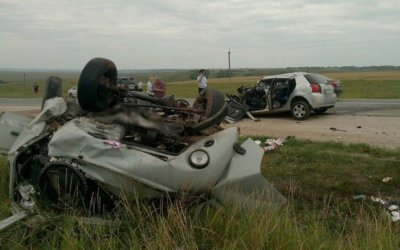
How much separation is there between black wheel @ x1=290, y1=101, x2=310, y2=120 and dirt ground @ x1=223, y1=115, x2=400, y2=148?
198 millimetres

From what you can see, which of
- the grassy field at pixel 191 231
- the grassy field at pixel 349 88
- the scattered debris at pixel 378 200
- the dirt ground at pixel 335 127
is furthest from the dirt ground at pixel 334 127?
the grassy field at pixel 349 88

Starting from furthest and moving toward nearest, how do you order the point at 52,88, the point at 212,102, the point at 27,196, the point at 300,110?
the point at 300,110 < the point at 52,88 < the point at 212,102 < the point at 27,196

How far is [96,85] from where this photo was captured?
14.6 ft

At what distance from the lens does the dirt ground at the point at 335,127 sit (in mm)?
11062

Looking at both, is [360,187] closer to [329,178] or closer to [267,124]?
[329,178]

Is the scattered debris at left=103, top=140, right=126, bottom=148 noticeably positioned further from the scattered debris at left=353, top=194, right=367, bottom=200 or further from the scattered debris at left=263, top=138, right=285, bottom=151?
the scattered debris at left=263, top=138, right=285, bottom=151

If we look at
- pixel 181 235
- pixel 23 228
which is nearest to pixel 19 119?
pixel 23 228

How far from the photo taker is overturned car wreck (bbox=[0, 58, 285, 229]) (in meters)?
3.86

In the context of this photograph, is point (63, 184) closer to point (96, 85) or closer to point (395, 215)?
point (96, 85)

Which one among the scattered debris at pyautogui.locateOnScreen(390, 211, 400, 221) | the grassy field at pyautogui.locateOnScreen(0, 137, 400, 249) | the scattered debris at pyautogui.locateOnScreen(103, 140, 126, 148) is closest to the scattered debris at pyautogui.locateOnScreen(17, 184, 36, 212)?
the grassy field at pyautogui.locateOnScreen(0, 137, 400, 249)

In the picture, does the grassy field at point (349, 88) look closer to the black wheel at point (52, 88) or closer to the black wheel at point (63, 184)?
the black wheel at point (52, 88)

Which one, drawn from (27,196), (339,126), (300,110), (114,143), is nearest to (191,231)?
(114,143)

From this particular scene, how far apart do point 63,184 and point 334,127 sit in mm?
10468

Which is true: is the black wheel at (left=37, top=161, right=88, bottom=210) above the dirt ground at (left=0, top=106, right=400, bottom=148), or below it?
above
